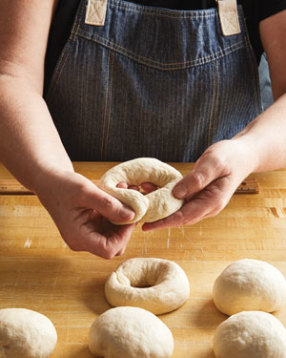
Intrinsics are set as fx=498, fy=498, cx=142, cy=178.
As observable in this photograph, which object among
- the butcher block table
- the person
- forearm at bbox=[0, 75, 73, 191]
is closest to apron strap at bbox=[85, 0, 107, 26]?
the person

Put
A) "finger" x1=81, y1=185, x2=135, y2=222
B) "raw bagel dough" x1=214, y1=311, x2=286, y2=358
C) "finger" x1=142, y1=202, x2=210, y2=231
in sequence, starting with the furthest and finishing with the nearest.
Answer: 1. "finger" x1=142, y1=202, x2=210, y2=231
2. "finger" x1=81, y1=185, x2=135, y2=222
3. "raw bagel dough" x1=214, y1=311, x2=286, y2=358

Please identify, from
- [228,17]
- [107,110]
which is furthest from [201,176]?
[228,17]

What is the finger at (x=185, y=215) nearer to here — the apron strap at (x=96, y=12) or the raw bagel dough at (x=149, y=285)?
the raw bagel dough at (x=149, y=285)

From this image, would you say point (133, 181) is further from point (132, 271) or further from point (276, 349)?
point (276, 349)

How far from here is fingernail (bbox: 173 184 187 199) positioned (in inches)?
53.1

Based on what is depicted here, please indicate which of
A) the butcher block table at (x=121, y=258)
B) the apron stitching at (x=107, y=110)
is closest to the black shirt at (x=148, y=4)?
the apron stitching at (x=107, y=110)

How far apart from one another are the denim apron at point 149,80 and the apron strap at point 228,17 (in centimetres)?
2

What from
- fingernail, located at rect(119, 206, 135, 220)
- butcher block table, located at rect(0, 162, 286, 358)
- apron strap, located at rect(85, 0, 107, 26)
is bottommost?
butcher block table, located at rect(0, 162, 286, 358)

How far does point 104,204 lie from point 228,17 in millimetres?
955

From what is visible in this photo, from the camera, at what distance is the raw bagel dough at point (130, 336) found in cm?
112

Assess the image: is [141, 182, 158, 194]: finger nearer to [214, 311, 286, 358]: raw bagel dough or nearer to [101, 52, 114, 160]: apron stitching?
[101, 52, 114, 160]: apron stitching

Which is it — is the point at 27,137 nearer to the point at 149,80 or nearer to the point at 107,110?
the point at 107,110

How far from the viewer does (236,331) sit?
3.74ft

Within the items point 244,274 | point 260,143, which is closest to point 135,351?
point 244,274
